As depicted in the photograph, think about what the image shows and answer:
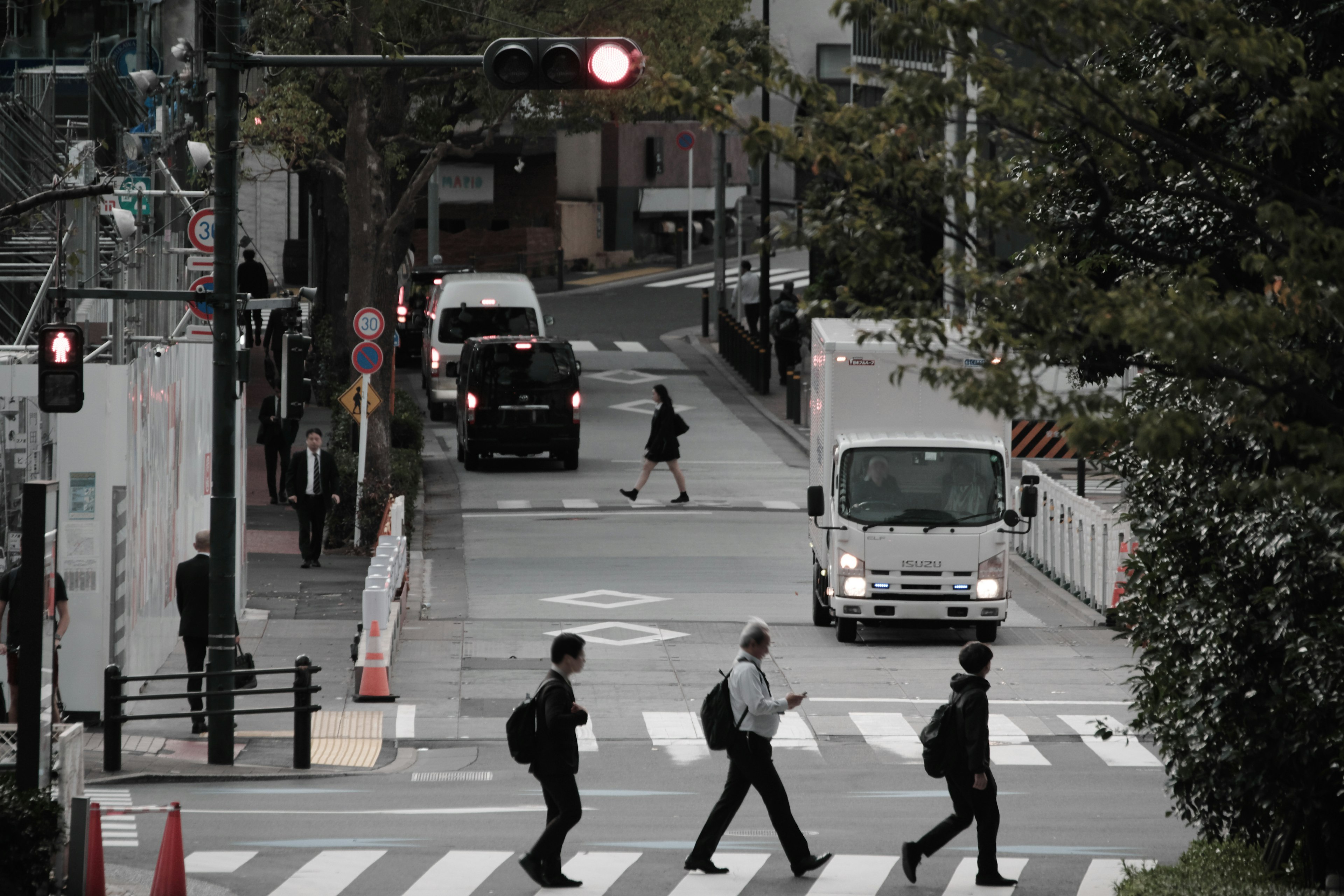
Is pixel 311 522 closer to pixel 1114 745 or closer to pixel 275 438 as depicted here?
pixel 275 438

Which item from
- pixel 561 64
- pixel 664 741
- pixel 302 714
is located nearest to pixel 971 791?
pixel 664 741

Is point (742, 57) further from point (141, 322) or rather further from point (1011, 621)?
point (1011, 621)

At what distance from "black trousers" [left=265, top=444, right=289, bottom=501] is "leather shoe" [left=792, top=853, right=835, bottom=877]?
1680 cm

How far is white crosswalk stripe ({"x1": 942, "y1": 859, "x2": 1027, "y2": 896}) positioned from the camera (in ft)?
35.2

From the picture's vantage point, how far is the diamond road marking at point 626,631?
19.8 meters

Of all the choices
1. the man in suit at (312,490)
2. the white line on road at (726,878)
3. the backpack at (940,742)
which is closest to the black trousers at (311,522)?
the man in suit at (312,490)

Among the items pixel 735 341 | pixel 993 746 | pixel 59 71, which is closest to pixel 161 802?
pixel 993 746

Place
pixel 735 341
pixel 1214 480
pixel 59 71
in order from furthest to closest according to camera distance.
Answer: pixel 735 341, pixel 59 71, pixel 1214 480

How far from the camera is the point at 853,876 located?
11.0 m

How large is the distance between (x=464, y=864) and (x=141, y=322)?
965 centimetres

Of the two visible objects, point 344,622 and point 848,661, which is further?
point 344,622

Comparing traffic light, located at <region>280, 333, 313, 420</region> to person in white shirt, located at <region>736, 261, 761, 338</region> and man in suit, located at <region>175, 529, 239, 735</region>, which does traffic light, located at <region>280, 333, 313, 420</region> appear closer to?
man in suit, located at <region>175, 529, 239, 735</region>

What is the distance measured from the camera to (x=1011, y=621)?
21.6 metres

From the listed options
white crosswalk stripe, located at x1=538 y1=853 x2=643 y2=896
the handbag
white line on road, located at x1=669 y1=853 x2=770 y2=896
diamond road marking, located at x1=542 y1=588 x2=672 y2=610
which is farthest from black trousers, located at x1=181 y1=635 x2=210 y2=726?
diamond road marking, located at x1=542 y1=588 x2=672 y2=610
